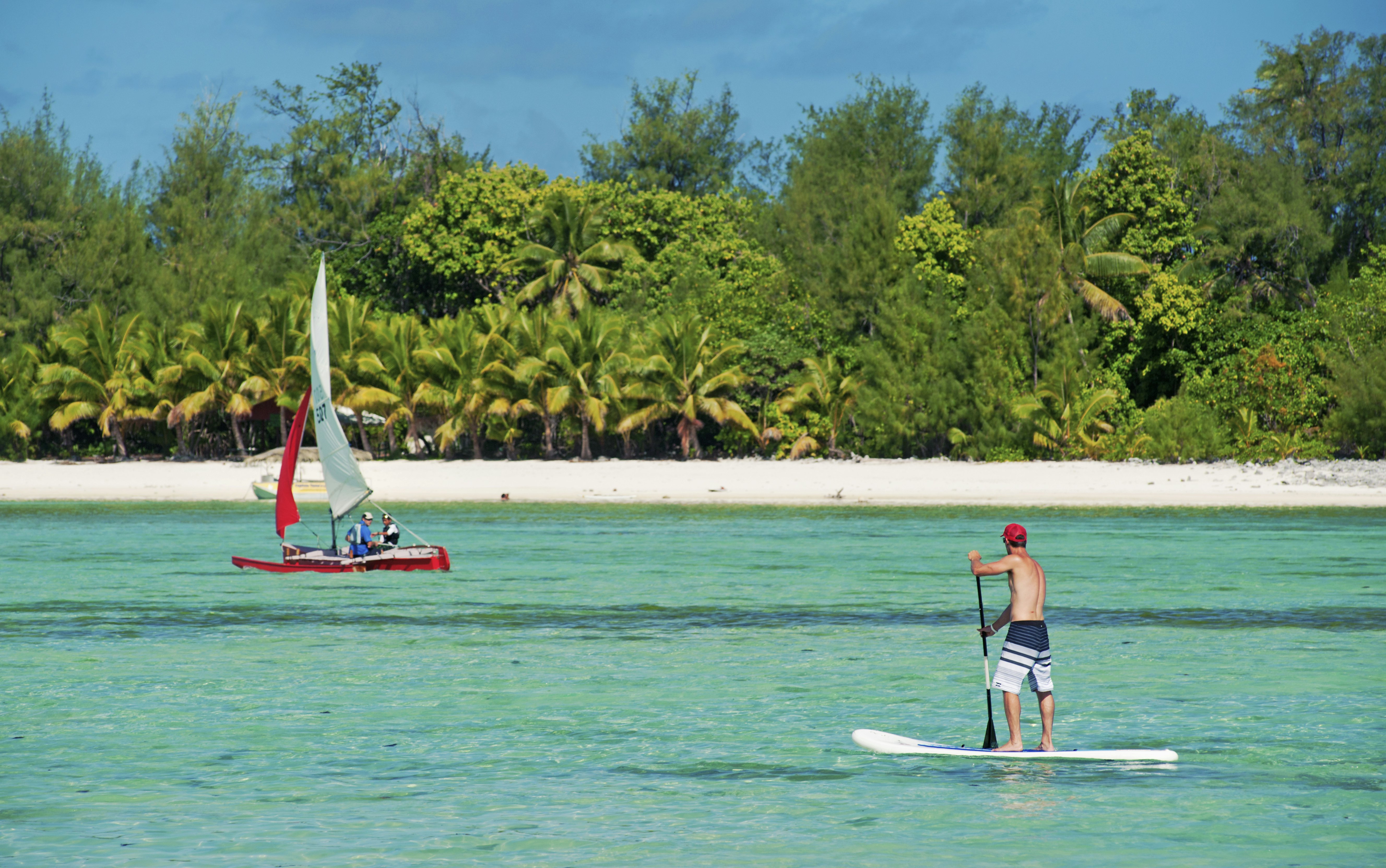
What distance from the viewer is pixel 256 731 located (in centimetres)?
1246

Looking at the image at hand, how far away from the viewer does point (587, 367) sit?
5012 cm

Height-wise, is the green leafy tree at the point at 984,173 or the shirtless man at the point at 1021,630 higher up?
the green leafy tree at the point at 984,173

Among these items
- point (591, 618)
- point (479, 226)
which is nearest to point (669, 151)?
point (479, 226)

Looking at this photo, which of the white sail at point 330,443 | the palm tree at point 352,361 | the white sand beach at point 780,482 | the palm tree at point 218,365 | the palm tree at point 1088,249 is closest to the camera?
the white sail at point 330,443

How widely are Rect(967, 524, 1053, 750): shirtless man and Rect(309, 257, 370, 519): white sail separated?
17.0 m

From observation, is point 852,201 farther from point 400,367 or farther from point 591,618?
point 591,618

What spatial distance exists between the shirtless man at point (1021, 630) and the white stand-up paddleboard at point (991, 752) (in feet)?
0.97

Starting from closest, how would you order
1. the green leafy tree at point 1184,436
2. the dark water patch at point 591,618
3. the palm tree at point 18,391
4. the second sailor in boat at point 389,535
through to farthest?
1. the dark water patch at point 591,618
2. the second sailor in boat at point 389,535
3. the green leafy tree at point 1184,436
4. the palm tree at point 18,391

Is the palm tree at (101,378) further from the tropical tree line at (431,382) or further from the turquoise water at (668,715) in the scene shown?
the turquoise water at (668,715)

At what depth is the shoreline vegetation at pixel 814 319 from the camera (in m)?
46.9

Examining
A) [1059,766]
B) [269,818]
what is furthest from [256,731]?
[1059,766]

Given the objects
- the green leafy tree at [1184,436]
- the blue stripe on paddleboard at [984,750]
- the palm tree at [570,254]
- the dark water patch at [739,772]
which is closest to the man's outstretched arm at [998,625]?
the blue stripe on paddleboard at [984,750]

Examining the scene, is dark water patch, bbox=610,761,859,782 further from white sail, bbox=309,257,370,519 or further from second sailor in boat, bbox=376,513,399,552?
white sail, bbox=309,257,370,519

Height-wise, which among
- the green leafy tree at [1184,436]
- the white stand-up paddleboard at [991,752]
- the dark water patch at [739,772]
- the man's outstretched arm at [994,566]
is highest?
the green leafy tree at [1184,436]
